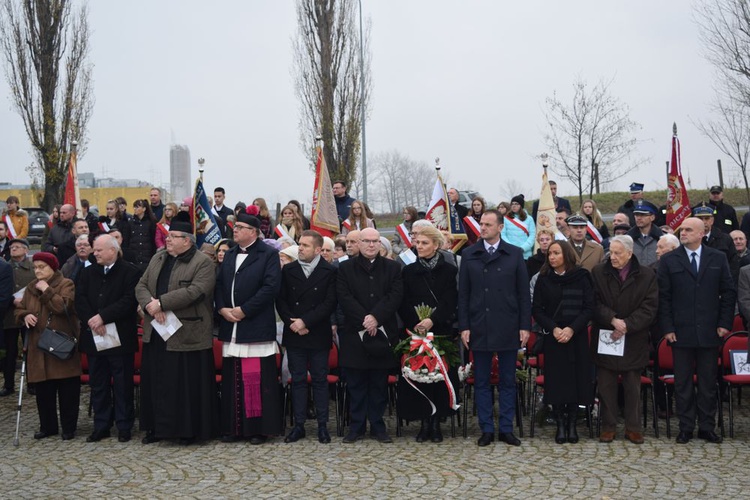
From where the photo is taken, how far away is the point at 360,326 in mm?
8617

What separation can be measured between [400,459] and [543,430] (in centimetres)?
178

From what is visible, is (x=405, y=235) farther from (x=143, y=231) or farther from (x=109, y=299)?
(x=109, y=299)

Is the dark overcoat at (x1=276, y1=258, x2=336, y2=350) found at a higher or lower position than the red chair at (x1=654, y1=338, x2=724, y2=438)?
higher

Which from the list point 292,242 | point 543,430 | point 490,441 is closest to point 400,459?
point 490,441

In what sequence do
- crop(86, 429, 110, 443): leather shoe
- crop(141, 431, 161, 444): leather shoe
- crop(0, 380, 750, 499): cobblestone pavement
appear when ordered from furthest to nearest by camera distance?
crop(86, 429, 110, 443): leather shoe, crop(141, 431, 161, 444): leather shoe, crop(0, 380, 750, 499): cobblestone pavement

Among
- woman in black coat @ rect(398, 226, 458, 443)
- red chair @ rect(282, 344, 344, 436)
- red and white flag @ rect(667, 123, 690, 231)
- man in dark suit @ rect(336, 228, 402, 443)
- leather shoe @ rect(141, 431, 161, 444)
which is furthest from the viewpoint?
red and white flag @ rect(667, 123, 690, 231)

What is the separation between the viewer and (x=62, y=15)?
1044 inches

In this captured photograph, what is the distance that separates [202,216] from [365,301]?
4.89 metres

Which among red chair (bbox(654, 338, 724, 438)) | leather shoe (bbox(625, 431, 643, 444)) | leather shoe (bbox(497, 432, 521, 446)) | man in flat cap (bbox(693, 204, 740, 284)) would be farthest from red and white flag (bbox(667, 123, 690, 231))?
leather shoe (bbox(497, 432, 521, 446))

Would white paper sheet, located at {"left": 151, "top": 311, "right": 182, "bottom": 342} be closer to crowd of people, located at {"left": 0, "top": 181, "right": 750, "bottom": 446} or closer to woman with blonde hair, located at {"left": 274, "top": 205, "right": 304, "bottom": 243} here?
crowd of people, located at {"left": 0, "top": 181, "right": 750, "bottom": 446}

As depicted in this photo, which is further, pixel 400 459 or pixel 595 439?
pixel 595 439

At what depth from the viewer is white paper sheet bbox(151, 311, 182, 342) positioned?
8.70m

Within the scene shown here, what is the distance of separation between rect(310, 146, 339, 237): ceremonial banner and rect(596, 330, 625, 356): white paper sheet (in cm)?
530

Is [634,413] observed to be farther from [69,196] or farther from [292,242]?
[69,196]
